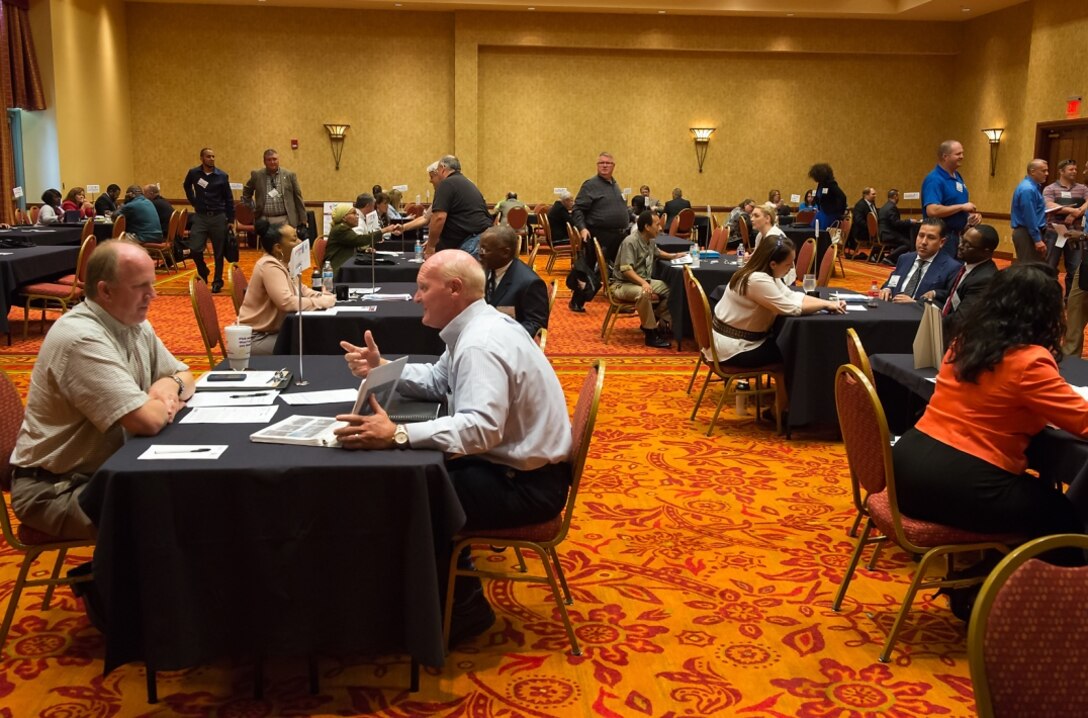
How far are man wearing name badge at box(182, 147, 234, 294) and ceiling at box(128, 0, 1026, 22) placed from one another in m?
6.77

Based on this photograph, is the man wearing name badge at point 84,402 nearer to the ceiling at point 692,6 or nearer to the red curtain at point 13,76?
the red curtain at point 13,76

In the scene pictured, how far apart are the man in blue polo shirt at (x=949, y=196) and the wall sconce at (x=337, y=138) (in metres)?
12.6

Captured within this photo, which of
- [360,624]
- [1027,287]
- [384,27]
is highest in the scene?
[384,27]

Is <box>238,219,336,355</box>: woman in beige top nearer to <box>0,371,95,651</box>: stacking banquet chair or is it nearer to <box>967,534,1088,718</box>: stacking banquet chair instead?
<box>0,371,95,651</box>: stacking banquet chair

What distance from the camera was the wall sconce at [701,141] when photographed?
18.3 metres

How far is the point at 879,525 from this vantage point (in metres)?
3.05

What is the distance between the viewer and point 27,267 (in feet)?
26.1

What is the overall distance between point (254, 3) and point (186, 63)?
161 centimetres

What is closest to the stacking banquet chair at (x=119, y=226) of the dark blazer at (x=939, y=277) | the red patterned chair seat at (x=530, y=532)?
the dark blazer at (x=939, y=277)

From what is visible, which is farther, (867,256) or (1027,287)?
(867,256)

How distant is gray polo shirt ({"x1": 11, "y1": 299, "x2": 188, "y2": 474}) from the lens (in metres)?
2.64

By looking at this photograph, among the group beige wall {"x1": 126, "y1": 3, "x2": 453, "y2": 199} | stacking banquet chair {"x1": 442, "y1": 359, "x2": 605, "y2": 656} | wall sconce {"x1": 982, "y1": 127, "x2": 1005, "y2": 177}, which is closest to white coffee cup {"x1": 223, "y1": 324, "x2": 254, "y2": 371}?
stacking banquet chair {"x1": 442, "y1": 359, "x2": 605, "y2": 656}

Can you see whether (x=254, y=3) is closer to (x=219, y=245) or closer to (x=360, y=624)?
(x=219, y=245)

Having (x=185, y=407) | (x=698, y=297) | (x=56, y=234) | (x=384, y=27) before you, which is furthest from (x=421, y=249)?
(x=384, y=27)
